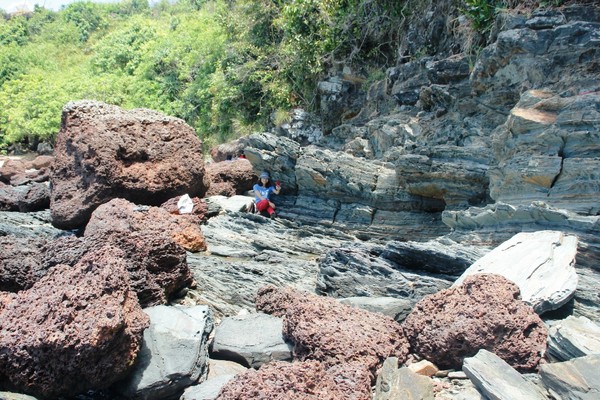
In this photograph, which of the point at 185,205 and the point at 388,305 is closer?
the point at 388,305

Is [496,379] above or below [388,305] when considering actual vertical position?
above

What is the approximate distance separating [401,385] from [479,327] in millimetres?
1060

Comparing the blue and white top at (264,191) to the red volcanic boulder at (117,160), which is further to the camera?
the blue and white top at (264,191)

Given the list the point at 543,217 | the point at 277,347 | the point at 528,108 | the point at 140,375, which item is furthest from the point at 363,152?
the point at 140,375

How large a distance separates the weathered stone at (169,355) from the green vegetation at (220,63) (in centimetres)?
944

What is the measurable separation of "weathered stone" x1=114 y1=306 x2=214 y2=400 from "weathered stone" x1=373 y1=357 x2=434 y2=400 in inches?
62.1

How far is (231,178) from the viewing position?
1330 cm

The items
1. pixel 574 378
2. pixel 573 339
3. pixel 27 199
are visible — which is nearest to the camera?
pixel 574 378

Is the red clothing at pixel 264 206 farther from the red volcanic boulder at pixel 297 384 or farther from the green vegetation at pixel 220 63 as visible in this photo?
the red volcanic boulder at pixel 297 384

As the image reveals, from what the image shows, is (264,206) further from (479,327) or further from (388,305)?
(479,327)

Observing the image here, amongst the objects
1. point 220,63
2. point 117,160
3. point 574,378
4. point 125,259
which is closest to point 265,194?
point 117,160

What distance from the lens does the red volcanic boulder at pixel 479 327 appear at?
496 centimetres

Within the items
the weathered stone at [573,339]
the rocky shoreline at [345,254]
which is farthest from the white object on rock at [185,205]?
the weathered stone at [573,339]

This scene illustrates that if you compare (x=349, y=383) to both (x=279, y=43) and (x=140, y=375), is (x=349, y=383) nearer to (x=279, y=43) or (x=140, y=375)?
(x=140, y=375)
